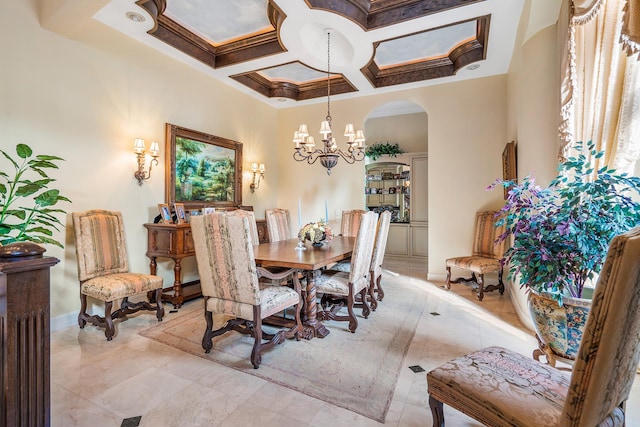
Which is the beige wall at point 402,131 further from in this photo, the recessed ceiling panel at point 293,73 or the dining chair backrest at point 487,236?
the dining chair backrest at point 487,236

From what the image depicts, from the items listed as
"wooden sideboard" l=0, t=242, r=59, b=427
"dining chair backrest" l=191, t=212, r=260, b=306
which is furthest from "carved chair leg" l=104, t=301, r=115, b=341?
"wooden sideboard" l=0, t=242, r=59, b=427

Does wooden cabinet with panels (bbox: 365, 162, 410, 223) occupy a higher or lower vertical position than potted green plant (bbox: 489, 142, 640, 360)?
higher

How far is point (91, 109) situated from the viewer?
3.18 metres

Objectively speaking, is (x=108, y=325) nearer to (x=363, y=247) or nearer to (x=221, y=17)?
(x=363, y=247)

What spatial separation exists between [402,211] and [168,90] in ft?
16.7

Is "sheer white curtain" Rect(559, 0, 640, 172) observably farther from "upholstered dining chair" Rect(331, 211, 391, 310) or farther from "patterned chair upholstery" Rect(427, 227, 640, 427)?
"upholstered dining chair" Rect(331, 211, 391, 310)

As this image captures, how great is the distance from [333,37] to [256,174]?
259 centimetres

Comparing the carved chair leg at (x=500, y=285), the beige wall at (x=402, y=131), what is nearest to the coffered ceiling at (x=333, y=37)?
the beige wall at (x=402, y=131)

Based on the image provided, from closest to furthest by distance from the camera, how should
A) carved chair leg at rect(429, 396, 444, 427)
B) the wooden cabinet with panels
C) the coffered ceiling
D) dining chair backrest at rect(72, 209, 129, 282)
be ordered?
carved chair leg at rect(429, 396, 444, 427), dining chair backrest at rect(72, 209, 129, 282), the coffered ceiling, the wooden cabinet with panels

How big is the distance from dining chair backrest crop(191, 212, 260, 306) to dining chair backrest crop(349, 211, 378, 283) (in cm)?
98

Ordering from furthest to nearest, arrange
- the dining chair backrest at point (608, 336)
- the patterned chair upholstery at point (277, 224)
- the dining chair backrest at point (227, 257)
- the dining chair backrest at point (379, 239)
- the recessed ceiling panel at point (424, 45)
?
the patterned chair upholstery at point (277, 224)
the recessed ceiling panel at point (424, 45)
the dining chair backrest at point (379, 239)
the dining chair backrest at point (227, 257)
the dining chair backrest at point (608, 336)

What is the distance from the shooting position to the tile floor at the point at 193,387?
1716 mm

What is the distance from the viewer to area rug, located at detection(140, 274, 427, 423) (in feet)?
6.41

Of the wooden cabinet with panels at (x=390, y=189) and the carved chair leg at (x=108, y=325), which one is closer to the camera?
the carved chair leg at (x=108, y=325)
